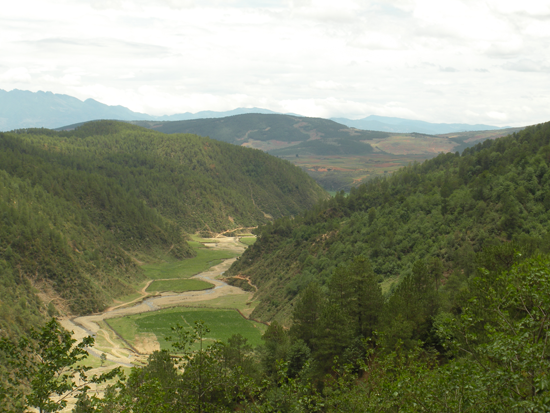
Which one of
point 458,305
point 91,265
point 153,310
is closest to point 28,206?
point 91,265

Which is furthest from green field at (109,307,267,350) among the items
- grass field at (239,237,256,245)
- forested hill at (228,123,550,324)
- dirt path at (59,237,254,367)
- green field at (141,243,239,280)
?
grass field at (239,237,256,245)

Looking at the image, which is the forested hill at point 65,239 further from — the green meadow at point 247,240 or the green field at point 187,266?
the green meadow at point 247,240

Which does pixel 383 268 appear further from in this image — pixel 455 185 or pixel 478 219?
pixel 455 185

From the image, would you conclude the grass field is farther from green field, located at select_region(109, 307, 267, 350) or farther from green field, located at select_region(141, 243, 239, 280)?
green field, located at select_region(109, 307, 267, 350)

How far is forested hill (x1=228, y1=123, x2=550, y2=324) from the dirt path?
25.5 ft

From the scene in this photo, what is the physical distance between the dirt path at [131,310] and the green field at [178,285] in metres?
1.75

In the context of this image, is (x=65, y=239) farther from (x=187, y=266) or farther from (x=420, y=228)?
(x=420, y=228)

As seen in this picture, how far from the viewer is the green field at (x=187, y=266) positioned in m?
128

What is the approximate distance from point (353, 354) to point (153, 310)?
2424 inches

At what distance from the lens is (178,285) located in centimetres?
11556

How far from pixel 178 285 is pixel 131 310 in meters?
21.8

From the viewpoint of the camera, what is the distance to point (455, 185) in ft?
302

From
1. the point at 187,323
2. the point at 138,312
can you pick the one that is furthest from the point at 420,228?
the point at 138,312

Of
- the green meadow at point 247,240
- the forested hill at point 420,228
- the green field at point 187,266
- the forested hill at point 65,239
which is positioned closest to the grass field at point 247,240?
the green meadow at point 247,240
